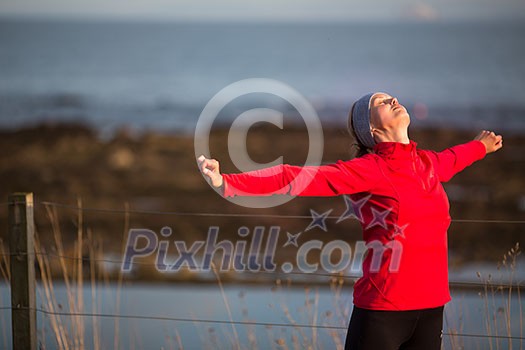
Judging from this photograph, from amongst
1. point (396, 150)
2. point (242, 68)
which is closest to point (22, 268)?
point (396, 150)

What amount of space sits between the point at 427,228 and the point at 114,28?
242 feet

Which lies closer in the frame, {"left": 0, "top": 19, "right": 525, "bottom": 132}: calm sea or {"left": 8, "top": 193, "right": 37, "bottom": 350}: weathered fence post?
{"left": 8, "top": 193, "right": 37, "bottom": 350}: weathered fence post

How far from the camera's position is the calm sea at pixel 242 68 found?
106 feet

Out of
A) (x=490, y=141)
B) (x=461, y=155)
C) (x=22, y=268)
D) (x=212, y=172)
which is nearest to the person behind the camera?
(x=212, y=172)

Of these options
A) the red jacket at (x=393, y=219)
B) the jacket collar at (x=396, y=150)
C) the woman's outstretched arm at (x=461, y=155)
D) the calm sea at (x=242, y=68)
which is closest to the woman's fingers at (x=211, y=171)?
the red jacket at (x=393, y=219)

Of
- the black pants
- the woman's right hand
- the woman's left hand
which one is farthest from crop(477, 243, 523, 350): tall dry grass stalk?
the woman's right hand

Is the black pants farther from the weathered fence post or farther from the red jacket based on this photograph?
the weathered fence post

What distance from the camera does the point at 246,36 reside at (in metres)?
75.9

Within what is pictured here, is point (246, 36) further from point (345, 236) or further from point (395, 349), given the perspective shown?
point (395, 349)

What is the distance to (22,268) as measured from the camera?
15.9 ft

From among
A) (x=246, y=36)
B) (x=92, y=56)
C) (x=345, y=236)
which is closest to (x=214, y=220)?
(x=345, y=236)

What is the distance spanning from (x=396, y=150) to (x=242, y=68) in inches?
2335

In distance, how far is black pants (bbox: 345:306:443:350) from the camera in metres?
3.39

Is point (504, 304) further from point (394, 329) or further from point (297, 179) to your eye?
point (297, 179)
